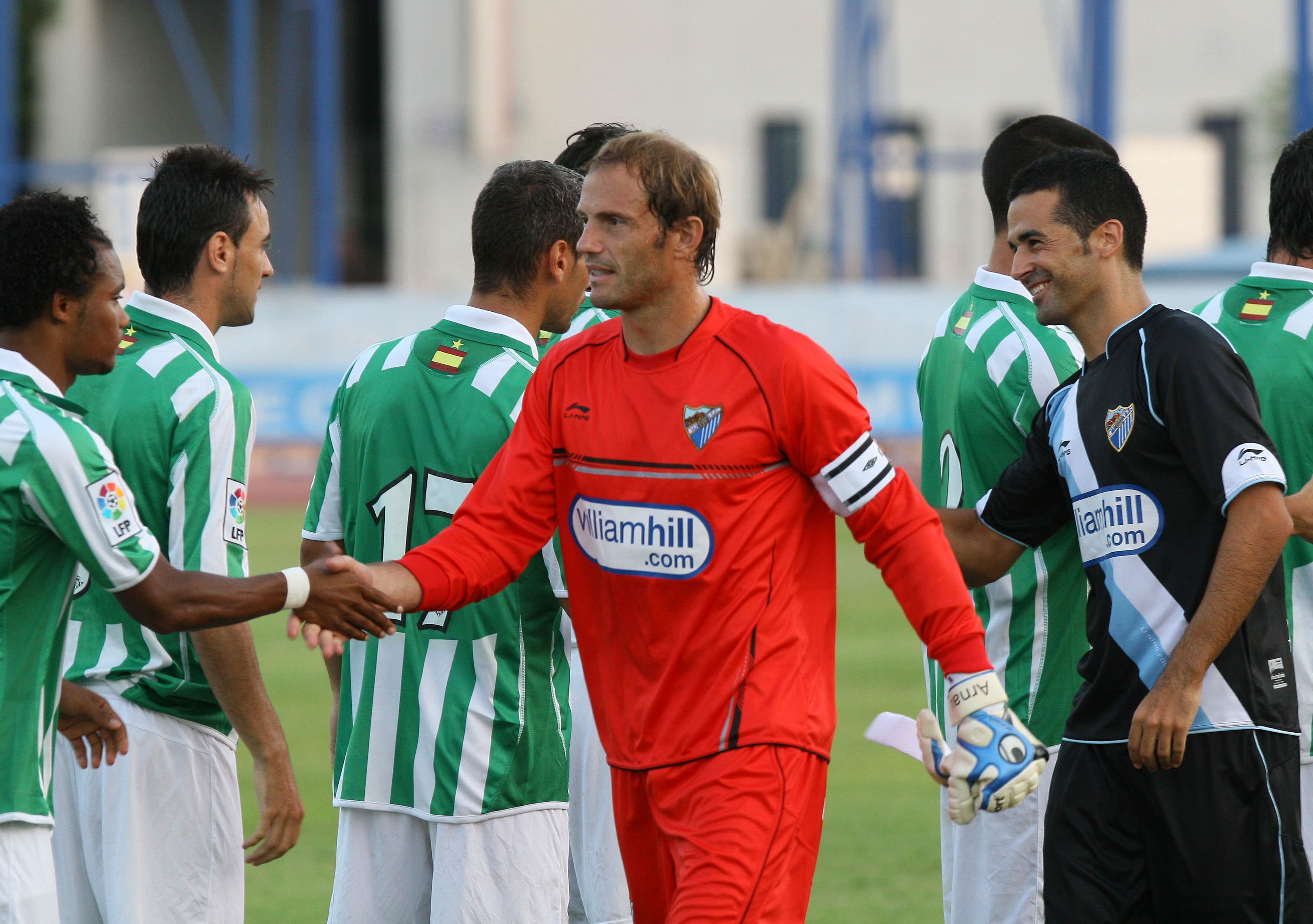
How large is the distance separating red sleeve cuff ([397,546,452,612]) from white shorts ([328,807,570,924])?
0.71 meters

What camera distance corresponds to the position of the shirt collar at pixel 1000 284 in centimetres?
515

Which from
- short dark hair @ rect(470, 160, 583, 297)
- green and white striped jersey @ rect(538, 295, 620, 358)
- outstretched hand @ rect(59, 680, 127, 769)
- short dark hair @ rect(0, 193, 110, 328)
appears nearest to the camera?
short dark hair @ rect(0, 193, 110, 328)

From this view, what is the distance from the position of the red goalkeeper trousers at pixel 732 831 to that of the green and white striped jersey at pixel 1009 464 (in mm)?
1316

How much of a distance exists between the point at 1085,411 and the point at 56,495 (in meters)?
2.46

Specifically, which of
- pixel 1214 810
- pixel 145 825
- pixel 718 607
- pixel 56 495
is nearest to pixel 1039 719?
pixel 1214 810

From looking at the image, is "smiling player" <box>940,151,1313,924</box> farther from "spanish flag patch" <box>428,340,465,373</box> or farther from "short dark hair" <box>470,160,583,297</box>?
"spanish flag patch" <box>428,340,465,373</box>

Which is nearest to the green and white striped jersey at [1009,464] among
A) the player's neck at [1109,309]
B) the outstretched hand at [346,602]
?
the player's neck at [1109,309]

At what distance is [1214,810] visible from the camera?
13.3 ft

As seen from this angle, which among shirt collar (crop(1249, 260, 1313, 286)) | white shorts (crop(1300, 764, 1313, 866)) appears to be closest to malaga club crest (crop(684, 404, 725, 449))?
shirt collar (crop(1249, 260, 1313, 286))

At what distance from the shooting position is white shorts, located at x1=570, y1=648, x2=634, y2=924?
5.50 m

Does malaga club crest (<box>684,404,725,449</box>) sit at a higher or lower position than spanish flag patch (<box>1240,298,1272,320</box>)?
lower

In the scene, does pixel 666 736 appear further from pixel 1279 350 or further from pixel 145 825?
pixel 1279 350

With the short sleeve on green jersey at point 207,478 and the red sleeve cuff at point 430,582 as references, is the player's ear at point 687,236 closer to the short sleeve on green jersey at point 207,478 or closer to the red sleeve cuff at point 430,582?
the red sleeve cuff at point 430,582

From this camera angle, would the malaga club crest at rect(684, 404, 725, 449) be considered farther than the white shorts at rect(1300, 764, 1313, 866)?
No
